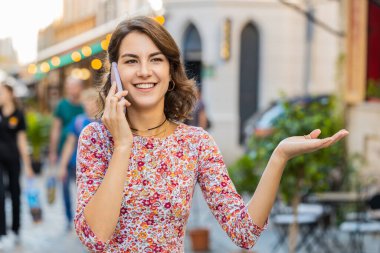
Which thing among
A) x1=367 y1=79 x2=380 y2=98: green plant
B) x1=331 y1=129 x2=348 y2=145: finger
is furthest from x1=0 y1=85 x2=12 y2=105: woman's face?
x1=331 y1=129 x2=348 y2=145: finger

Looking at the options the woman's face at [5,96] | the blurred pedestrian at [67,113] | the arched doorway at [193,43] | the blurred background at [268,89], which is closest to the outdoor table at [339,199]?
the blurred background at [268,89]

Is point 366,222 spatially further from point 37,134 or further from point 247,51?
point 247,51

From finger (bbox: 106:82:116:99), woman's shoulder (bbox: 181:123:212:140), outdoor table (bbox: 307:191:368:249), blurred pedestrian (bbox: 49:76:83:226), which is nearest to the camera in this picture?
finger (bbox: 106:82:116:99)

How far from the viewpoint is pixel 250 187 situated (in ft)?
27.7

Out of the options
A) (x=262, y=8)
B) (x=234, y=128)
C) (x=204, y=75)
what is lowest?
(x=234, y=128)

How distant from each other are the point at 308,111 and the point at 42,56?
19452 mm

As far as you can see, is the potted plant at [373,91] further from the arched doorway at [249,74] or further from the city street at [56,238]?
the arched doorway at [249,74]

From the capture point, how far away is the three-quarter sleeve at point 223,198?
2.81m

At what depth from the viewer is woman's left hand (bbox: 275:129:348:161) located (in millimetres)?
2691

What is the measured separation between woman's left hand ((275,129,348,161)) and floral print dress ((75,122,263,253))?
234 millimetres

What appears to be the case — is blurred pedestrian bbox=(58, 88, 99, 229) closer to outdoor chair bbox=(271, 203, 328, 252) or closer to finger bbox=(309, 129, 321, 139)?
outdoor chair bbox=(271, 203, 328, 252)

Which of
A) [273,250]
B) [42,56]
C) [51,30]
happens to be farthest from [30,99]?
[273,250]

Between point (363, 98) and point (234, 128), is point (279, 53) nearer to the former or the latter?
point (234, 128)

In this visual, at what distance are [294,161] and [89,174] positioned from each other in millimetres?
5119
